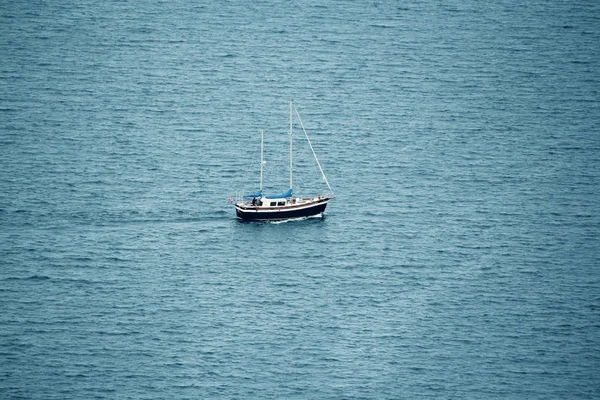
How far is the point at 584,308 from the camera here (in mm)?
170625

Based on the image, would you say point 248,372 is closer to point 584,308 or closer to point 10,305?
point 10,305

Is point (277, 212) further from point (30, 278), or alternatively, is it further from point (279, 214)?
point (30, 278)

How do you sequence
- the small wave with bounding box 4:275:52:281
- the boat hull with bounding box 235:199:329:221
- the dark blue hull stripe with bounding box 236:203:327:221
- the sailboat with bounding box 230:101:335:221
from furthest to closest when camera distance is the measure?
the dark blue hull stripe with bounding box 236:203:327:221 → the sailboat with bounding box 230:101:335:221 → the boat hull with bounding box 235:199:329:221 → the small wave with bounding box 4:275:52:281

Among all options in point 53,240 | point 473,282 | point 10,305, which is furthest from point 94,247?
point 473,282

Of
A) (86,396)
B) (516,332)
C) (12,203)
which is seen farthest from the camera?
(12,203)

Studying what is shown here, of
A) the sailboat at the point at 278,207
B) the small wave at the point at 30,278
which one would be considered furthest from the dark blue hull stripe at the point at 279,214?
the small wave at the point at 30,278

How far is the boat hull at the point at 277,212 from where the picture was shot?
18988 cm

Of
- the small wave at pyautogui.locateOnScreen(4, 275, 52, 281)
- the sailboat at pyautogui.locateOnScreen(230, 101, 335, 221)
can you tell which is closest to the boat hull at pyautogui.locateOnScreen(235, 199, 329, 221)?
the sailboat at pyautogui.locateOnScreen(230, 101, 335, 221)

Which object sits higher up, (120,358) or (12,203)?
(12,203)

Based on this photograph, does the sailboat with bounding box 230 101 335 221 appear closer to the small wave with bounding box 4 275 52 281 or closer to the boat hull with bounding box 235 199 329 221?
the boat hull with bounding box 235 199 329 221

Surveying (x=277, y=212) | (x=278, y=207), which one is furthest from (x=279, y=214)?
(x=278, y=207)

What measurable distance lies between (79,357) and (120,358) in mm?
5114

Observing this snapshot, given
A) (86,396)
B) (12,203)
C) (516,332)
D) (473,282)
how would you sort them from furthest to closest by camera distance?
(12,203) < (473,282) < (516,332) < (86,396)

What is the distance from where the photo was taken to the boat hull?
189875 millimetres
